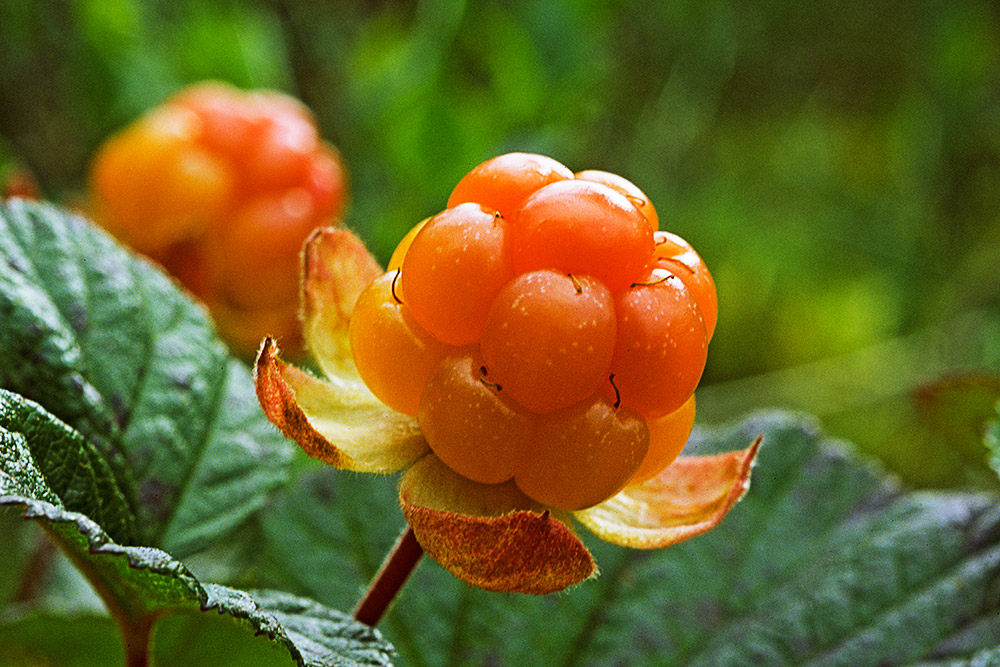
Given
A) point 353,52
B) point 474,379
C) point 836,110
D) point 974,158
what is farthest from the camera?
point 836,110

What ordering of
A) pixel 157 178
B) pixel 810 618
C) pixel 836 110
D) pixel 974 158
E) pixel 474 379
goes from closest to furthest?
pixel 474 379 < pixel 810 618 < pixel 157 178 < pixel 974 158 < pixel 836 110

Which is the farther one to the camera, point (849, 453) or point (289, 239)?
point (289, 239)

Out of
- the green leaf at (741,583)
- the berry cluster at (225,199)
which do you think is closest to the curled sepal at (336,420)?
the green leaf at (741,583)

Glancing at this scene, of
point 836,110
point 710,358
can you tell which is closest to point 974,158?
point 836,110

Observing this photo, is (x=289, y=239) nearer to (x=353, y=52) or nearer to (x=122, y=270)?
(x=122, y=270)

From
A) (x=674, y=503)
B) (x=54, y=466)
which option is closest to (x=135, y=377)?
(x=54, y=466)

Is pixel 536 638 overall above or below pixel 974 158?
above

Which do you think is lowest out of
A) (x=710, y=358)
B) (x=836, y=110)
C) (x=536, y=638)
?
(x=710, y=358)
